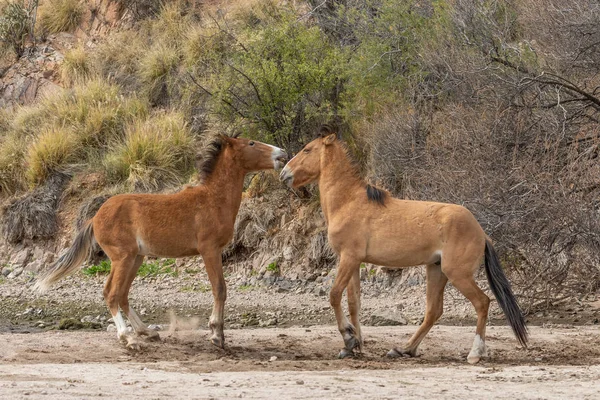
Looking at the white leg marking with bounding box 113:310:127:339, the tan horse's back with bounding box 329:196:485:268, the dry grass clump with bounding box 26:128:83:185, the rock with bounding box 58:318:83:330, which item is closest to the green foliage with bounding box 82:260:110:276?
the dry grass clump with bounding box 26:128:83:185

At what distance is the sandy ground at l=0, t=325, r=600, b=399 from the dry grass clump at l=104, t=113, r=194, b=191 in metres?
7.88

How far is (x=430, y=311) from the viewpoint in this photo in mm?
9641

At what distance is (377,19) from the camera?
17438 millimetres

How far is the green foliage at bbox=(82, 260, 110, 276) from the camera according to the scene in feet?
56.4

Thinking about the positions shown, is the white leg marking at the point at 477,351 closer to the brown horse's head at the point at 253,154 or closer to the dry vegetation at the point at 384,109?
the dry vegetation at the point at 384,109

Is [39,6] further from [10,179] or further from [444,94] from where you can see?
[444,94]

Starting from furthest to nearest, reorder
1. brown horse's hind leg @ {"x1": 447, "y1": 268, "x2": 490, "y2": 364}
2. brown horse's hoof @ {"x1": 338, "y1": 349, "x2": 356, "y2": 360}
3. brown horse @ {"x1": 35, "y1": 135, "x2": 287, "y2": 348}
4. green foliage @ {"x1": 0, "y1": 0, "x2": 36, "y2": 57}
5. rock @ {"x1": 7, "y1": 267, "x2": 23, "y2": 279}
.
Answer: green foliage @ {"x1": 0, "y1": 0, "x2": 36, "y2": 57} → rock @ {"x1": 7, "y1": 267, "x2": 23, "y2": 279} → brown horse @ {"x1": 35, "y1": 135, "x2": 287, "y2": 348} → brown horse's hoof @ {"x1": 338, "y1": 349, "x2": 356, "y2": 360} → brown horse's hind leg @ {"x1": 447, "y1": 268, "x2": 490, "y2": 364}

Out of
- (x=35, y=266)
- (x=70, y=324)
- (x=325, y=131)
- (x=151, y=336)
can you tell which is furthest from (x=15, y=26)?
(x=325, y=131)

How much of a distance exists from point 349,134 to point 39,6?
47.1 ft

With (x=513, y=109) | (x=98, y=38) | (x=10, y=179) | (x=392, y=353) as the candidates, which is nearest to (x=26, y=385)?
(x=392, y=353)

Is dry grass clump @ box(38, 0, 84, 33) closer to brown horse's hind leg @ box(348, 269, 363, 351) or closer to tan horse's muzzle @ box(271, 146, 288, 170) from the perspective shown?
tan horse's muzzle @ box(271, 146, 288, 170)

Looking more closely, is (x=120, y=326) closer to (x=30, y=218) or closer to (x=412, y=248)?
(x=412, y=248)

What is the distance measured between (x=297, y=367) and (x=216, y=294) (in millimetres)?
1690

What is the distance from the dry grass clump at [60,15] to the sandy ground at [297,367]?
18.2 m
